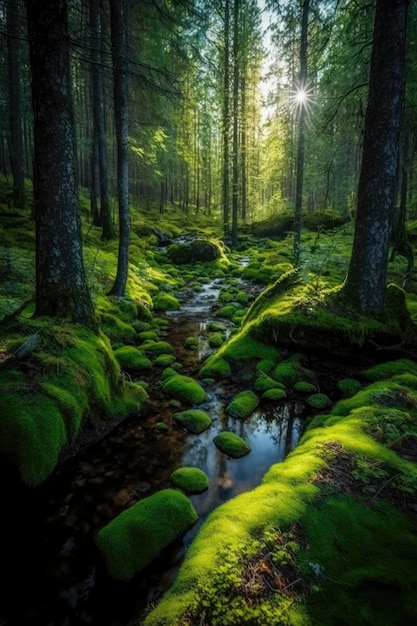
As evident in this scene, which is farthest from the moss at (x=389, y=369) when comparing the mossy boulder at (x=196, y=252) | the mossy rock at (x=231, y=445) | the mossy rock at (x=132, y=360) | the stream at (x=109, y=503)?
the mossy boulder at (x=196, y=252)

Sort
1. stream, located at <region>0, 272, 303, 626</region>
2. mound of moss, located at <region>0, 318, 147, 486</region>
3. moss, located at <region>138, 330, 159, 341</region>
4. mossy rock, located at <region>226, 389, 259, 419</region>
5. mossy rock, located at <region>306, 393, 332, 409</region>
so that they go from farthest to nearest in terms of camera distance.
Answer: moss, located at <region>138, 330, 159, 341</region> < mossy rock, located at <region>306, 393, 332, 409</region> < mossy rock, located at <region>226, 389, 259, 419</region> < mound of moss, located at <region>0, 318, 147, 486</region> < stream, located at <region>0, 272, 303, 626</region>

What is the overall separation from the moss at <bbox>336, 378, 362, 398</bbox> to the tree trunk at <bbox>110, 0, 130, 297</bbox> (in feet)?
19.7

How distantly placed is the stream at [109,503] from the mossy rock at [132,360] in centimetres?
68

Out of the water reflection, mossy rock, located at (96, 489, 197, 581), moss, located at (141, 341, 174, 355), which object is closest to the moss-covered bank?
mossy rock, located at (96, 489, 197, 581)

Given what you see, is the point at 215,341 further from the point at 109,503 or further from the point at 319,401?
the point at 109,503

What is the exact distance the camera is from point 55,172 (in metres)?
4.63

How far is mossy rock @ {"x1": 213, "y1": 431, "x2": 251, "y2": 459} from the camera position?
4.30 meters

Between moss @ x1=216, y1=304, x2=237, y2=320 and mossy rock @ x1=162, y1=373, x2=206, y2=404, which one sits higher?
moss @ x1=216, y1=304, x2=237, y2=320

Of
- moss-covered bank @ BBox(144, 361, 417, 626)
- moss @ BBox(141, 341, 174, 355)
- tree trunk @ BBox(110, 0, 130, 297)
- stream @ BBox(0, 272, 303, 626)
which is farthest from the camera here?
tree trunk @ BBox(110, 0, 130, 297)

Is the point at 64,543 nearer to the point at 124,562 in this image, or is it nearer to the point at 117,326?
the point at 124,562

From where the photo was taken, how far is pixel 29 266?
795 centimetres

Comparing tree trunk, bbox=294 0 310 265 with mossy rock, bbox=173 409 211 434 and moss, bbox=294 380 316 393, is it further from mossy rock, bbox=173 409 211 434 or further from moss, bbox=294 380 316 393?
mossy rock, bbox=173 409 211 434

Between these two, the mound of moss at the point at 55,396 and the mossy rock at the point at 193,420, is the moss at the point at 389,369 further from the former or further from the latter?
the mound of moss at the point at 55,396

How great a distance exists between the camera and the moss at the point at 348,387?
5.34 metres
